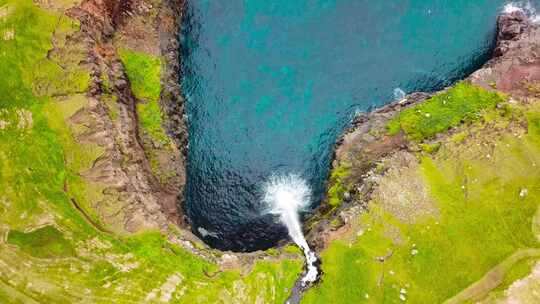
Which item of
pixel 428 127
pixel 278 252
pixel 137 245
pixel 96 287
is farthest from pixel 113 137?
pixel 428 127

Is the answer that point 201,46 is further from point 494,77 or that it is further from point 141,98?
point 494,77

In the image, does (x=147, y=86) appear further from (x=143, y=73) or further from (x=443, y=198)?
(x=443, y=198)

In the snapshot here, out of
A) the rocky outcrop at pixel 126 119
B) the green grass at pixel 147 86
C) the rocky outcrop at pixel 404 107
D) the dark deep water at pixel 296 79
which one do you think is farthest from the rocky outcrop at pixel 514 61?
the green grass at pixel 147 86

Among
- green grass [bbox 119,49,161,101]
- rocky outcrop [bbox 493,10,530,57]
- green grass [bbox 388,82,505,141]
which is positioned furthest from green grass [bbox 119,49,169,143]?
rocky outcrop [bbox 493,10,530,57]

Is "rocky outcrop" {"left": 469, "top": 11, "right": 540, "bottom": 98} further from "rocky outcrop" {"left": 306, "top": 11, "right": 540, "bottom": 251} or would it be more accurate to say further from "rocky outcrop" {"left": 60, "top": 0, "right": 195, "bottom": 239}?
"rocky outcrop" {"left": 60, "top": 0, "right": 195, "bottom": 239}

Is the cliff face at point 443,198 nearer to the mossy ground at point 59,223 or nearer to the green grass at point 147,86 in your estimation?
the mossy ground at point 59,223

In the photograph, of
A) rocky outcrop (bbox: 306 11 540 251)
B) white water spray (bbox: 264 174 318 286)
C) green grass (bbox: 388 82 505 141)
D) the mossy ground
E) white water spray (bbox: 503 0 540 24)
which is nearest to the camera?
the mossy ground
